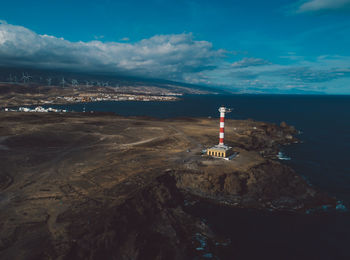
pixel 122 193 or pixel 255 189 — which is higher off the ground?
pixel 122 193

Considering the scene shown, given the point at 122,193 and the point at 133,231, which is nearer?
the point at 133,231

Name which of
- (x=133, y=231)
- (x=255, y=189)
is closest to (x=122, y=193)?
(x=133, y=231)

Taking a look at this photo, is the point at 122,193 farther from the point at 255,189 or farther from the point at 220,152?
the point at 220,152

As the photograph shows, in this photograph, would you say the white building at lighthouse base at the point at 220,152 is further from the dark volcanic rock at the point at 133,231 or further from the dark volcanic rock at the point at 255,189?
the dark volcanic rock at the point at 133,231

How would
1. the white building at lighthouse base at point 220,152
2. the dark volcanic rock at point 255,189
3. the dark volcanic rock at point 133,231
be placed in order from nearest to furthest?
the dark volcanic rock at point 133,231 < the dark volcanic rock at point 255,189 < the white building at lighthouse base at point 220,152

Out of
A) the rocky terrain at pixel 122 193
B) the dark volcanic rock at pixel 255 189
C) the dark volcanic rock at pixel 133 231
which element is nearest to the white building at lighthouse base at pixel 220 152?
the rocky terrain at pixel 122 193

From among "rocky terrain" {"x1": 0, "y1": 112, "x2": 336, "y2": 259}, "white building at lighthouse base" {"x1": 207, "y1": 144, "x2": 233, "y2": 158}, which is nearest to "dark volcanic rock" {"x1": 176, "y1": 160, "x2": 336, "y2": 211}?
"rocky terrain" {"x1": 0, "y1": 112, "x2": 336, "y2": 259}

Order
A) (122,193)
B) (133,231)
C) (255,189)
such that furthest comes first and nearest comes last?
(255,189) < (122,193) < (133,231)

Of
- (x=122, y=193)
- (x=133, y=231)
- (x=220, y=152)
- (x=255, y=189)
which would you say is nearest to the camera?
(x=133, y=231)

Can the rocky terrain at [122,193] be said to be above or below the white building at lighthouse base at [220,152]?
below
